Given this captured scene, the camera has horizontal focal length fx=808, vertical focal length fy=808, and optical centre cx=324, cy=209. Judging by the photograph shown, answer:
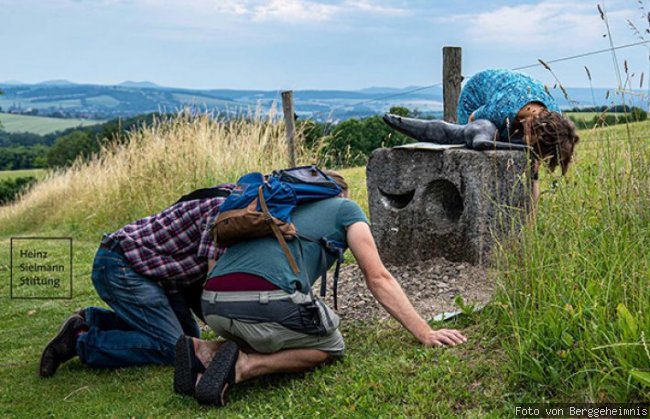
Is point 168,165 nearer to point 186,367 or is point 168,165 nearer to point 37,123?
point 186,367

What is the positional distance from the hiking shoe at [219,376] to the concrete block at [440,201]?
96.1 inches

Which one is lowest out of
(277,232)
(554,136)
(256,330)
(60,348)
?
(60,348)

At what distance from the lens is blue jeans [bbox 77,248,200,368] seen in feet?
17.0

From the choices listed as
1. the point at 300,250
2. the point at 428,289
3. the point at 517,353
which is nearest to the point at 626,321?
the point at 517,353

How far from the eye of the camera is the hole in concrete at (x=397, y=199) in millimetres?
6719

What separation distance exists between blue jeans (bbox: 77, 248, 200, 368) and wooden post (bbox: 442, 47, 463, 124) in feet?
13.7

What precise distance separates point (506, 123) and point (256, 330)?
2834 mm

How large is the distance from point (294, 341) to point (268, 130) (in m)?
8.06

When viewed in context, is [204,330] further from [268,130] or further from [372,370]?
[268,130]

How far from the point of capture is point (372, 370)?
4.45m

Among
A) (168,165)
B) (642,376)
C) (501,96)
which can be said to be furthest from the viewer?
(168,165)

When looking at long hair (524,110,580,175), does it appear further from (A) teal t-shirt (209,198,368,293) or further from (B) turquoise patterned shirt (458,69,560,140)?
(A) teal t-shirt (209,198,368,293)

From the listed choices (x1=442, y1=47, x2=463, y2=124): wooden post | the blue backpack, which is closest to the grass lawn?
the blue backpack

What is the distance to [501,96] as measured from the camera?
631 cm
